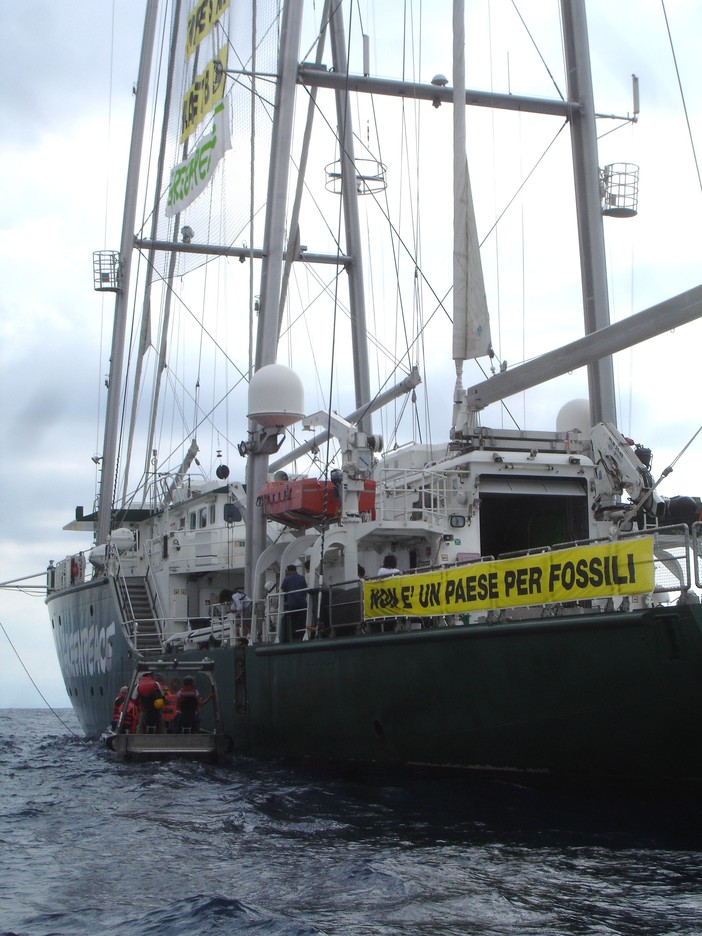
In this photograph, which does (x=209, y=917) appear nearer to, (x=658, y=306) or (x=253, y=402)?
(x=658, y=306)

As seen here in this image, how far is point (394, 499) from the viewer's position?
1969cm

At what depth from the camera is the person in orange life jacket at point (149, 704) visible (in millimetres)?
20609

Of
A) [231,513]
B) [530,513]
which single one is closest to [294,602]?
[530,513]

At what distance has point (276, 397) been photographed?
862 inches

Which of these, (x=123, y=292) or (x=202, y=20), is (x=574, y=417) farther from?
(x=123, y=292)

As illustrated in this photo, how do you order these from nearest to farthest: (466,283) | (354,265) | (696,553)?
(696,553)
(466,283)
(354,265)

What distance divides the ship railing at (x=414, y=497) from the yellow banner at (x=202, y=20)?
12490mm

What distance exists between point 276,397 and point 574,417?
6.19 m

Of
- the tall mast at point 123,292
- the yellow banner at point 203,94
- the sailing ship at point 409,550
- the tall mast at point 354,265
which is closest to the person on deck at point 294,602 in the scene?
the sailing ship at point 409,550

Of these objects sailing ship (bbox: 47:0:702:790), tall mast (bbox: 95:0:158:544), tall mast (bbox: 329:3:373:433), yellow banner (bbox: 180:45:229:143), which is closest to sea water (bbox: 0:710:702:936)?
sailing ship (bbox: 47:0:702:790)

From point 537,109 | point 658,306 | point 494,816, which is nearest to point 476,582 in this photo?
point 494,816

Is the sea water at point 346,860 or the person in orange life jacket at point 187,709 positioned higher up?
the person in orange life jacket at point 187,709

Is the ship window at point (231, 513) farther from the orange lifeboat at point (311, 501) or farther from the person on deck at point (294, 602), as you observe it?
the person on deck at point (294, 602)

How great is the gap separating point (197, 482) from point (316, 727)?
16339 mm
